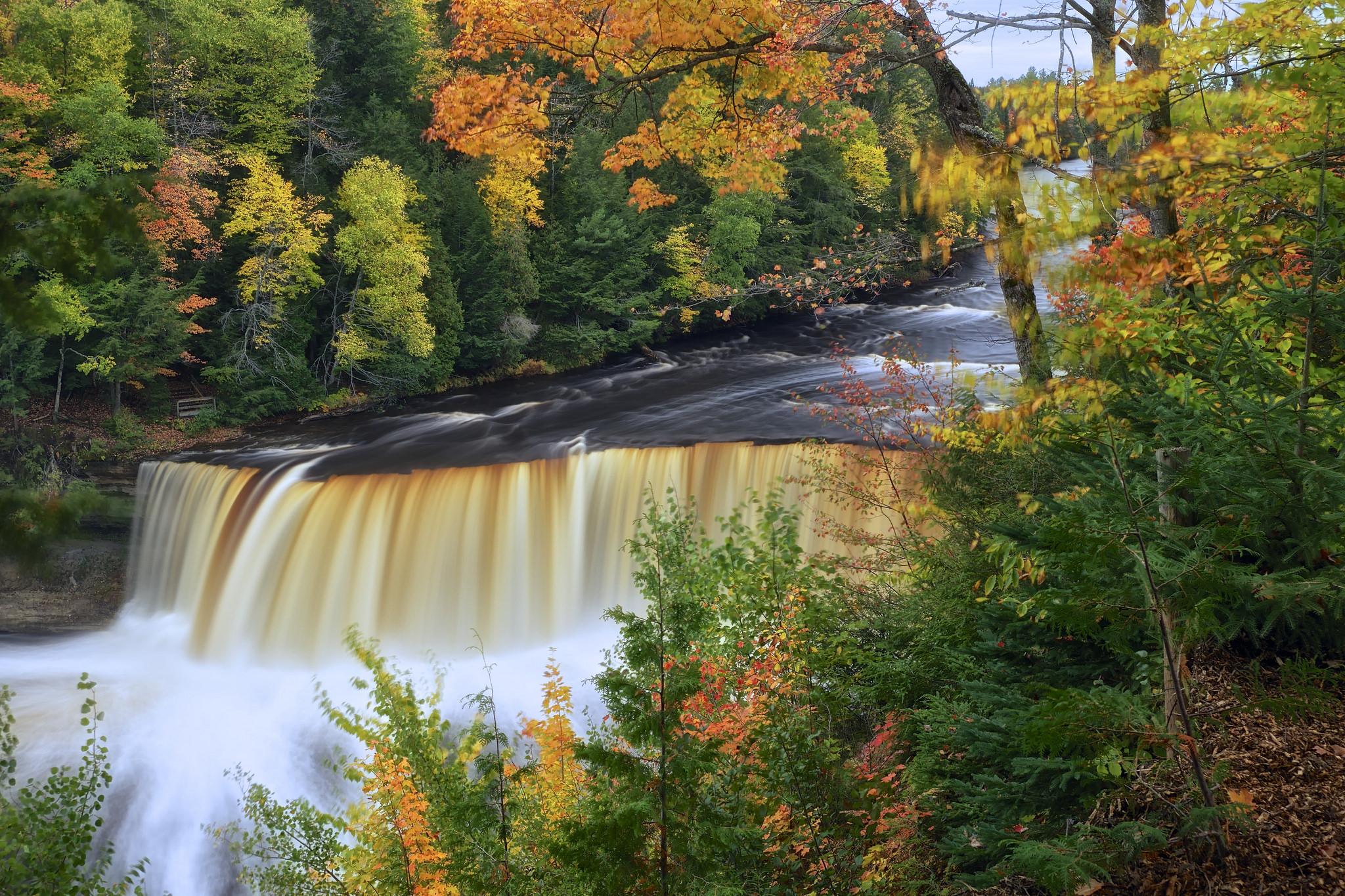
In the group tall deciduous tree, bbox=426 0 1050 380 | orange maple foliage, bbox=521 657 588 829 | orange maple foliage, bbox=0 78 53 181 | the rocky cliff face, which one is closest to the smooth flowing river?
the rocky cliff face

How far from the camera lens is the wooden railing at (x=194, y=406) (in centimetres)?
1992

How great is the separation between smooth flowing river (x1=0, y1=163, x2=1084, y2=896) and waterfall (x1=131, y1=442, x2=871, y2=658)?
0.03 m

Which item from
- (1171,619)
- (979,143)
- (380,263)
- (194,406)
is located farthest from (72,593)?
(1171,619)

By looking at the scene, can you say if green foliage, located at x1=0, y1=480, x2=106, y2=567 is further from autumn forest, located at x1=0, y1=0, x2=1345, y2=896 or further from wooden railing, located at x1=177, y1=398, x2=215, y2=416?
wooden railing, located at x1=177, y1=398, x2=215, y2=416

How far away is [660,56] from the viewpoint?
6785 millimetres

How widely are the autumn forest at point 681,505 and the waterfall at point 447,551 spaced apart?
70 mm

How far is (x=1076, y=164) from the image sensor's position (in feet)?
85.4

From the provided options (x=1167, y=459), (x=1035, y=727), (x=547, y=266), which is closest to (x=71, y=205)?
(x=1035, y=727)

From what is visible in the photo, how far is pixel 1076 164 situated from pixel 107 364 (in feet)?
79.2

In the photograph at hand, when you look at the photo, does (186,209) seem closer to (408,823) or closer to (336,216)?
(336,216)

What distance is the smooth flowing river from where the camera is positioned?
11750mm

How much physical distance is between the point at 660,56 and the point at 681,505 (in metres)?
7.55

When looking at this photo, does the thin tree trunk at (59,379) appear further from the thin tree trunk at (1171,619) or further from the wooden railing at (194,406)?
the thin tree trunk at (1171,619)

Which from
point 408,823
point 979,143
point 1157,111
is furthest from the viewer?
point 408,823
